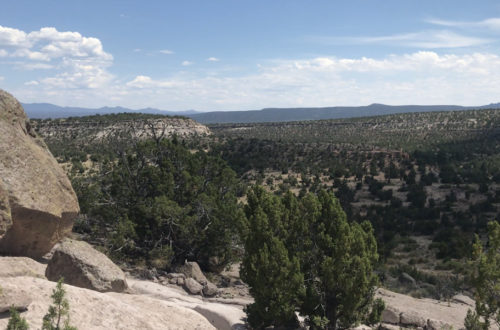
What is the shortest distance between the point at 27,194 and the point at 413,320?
13.5 meters

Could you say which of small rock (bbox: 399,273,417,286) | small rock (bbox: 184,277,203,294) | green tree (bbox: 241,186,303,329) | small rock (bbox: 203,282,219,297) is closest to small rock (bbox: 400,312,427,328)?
green tree (bbox: 241,186,303,329)

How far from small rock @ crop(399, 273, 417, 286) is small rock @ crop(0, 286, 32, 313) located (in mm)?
18036

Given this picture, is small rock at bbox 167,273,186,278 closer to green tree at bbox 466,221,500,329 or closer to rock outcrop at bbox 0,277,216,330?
rock outcrop at bbox 0,277,216,330

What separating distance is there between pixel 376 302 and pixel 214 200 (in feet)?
29.1

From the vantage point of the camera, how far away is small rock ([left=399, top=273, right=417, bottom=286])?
2043cm

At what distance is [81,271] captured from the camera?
36.0ft

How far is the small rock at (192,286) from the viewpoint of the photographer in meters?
15.7

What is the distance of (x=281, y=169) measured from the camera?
5609 centimetres

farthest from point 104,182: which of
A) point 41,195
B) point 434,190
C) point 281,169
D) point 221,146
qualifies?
point 221,146

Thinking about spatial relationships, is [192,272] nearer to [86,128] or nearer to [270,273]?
[270,273]

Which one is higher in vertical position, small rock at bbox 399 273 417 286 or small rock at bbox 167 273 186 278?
small rock at bbox 167 273 186 278

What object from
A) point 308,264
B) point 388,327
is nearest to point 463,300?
point 388,327

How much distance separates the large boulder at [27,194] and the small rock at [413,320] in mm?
12080

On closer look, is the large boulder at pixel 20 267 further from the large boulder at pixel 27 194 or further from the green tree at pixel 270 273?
the green tree at pixel 270 273
